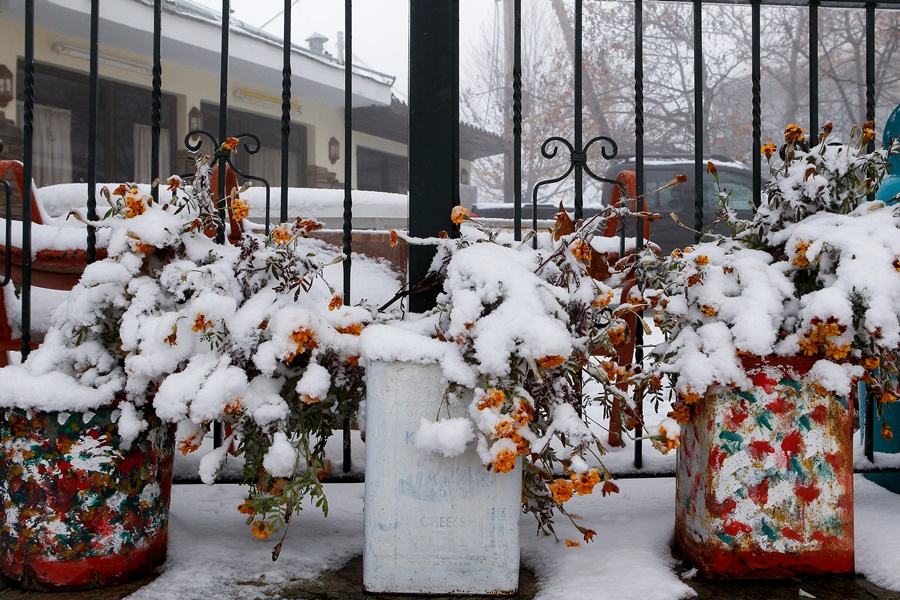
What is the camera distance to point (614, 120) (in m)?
19.2

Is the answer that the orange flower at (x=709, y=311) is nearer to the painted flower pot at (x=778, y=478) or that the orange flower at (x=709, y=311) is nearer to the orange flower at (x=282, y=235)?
the painted flower pot at (x=778, y=478)

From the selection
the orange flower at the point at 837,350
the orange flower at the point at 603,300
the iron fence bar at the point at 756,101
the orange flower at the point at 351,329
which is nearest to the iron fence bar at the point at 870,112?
the iron fence bar at the point at 756,101

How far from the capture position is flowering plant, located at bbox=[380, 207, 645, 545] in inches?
51.4

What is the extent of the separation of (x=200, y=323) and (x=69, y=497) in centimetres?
41

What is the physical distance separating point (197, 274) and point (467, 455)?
2.05 feet

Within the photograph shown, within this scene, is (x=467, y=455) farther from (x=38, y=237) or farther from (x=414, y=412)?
(x=38, y=237)

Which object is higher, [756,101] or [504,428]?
[756,101]

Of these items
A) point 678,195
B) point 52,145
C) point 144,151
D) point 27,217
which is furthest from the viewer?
point 678,195

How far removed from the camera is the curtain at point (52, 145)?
805 centimetres

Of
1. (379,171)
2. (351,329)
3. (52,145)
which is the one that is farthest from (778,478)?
(379,171)

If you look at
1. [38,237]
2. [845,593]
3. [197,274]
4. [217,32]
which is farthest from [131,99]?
[845,593]

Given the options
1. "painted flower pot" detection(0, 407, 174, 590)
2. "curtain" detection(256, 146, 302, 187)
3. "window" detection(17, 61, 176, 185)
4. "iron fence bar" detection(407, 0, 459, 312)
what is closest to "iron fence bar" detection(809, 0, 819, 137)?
"iron fence bar" detection(407, 0, 459, 312)

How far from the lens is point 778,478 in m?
1.42

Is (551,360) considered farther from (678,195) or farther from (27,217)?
(678,195)
